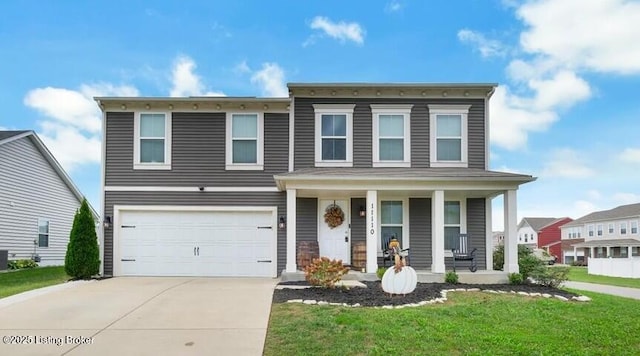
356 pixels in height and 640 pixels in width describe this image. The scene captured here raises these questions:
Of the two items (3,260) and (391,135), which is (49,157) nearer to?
(3,260)

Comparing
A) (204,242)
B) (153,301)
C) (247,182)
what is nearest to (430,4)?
(247,182)

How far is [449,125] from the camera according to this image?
1408cm

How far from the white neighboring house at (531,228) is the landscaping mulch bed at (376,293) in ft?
157

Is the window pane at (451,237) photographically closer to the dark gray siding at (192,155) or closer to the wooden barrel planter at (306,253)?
the wooden barrel planter at (306,253)

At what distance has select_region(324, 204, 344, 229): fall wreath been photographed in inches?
543

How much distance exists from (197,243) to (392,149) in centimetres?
595

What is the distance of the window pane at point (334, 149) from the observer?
45.6 feet

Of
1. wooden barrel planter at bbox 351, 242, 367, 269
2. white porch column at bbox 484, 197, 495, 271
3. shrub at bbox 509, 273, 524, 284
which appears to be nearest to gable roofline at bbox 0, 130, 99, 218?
wooden barrel planter at bbox 351, 242, 367, 269

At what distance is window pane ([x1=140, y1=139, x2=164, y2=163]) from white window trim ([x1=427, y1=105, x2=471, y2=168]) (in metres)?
7.41

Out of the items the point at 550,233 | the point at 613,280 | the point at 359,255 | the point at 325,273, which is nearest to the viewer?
the point at 325,273

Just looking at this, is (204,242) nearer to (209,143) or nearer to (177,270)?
(177,270)

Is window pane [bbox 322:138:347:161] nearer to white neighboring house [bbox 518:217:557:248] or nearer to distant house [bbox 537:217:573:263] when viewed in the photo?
distant house [bbox 537:217:573:263]

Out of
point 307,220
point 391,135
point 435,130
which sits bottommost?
point 307,220

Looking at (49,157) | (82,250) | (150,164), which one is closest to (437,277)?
(150,164)
